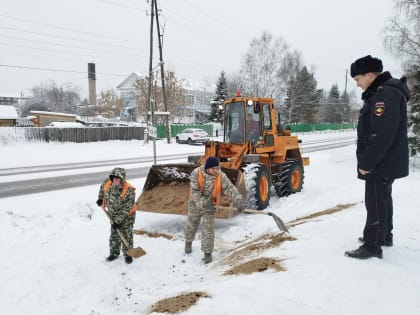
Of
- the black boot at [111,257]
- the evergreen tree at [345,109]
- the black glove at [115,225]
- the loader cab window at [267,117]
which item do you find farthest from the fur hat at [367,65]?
the evergreen tree at [345,109]

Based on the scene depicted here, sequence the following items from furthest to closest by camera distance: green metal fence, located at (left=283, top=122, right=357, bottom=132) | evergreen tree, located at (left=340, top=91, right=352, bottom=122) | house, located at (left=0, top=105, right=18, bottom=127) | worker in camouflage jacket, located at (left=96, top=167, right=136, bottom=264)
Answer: evergreen tree, located at (left=340, top=91, right=352, bottom=122), green metal fence, located at (left=283, top=122, right=357, bottom=132), house, located at (left=0, top=105, right=18, bottom=127), worker in camouflage jacket, located at (left=96, top=167, right=136, bottom=264)

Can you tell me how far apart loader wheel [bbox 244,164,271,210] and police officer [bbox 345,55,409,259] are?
3.07 metres

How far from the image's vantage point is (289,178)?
823 cm

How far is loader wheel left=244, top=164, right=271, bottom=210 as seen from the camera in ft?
21.5

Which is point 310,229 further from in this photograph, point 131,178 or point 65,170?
point 65,170

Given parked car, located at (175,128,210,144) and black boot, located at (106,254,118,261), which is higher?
parked car, located at (175,128,210,144)

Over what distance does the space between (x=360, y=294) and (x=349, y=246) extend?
111cm

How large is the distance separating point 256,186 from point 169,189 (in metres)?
1.69

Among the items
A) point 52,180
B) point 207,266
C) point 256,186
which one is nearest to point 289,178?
point 256,186

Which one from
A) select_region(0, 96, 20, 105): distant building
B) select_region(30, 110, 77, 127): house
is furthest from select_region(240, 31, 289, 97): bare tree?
select_region(0, 96, 20, 105): distant building

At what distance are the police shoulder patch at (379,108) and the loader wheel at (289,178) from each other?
497cm

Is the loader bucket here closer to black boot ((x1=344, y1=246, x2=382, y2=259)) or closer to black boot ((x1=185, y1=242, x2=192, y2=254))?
black boot ((x1=185, y1=242, x2=192, y2=254))

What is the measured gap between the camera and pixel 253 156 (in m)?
7.08

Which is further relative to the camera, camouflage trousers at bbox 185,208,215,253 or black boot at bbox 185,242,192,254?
black boot at bbox 185,242,192,254
